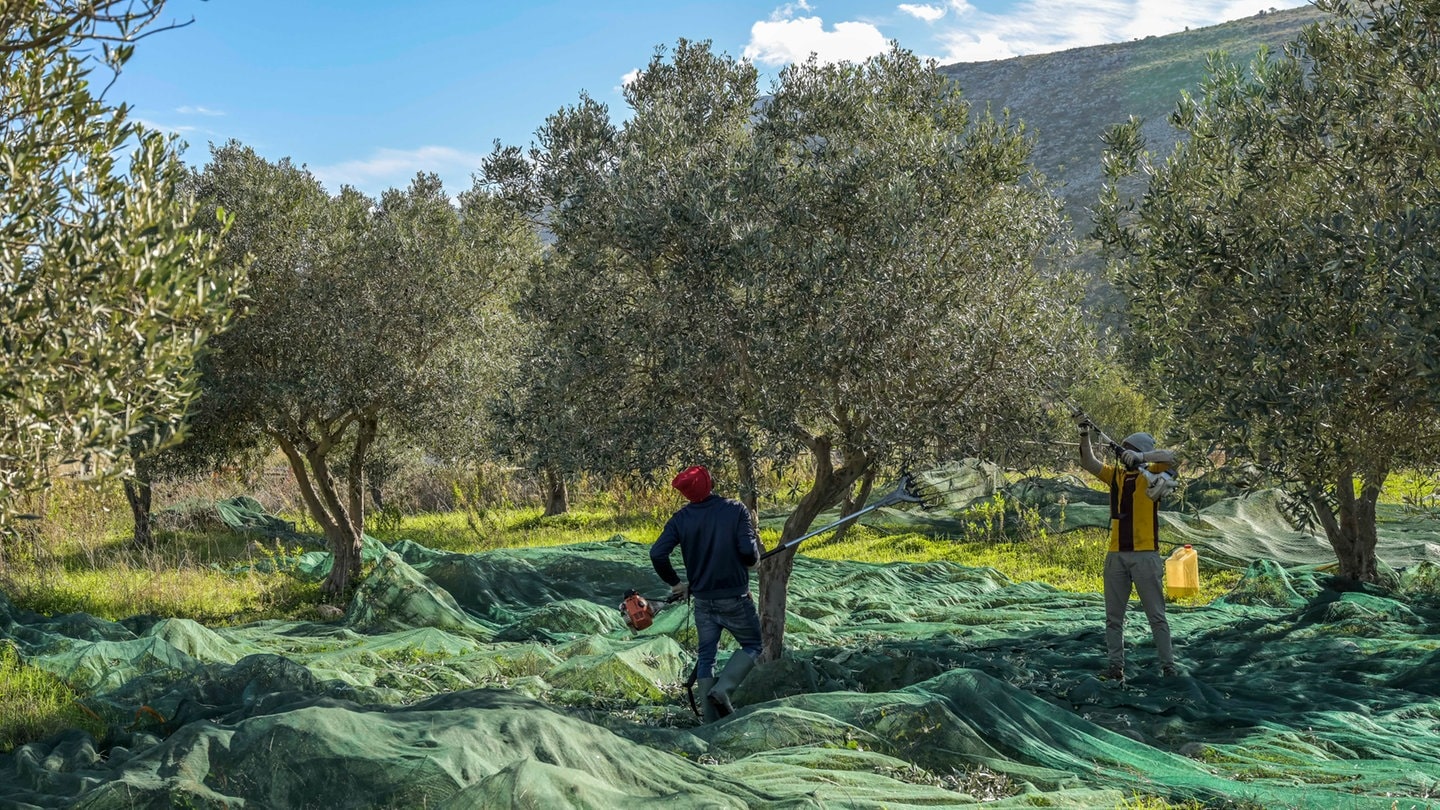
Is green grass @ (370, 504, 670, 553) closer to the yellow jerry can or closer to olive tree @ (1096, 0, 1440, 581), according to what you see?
the yellow jerry can

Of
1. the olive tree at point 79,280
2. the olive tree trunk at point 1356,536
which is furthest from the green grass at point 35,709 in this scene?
the olive tree trunk at point 1356,536

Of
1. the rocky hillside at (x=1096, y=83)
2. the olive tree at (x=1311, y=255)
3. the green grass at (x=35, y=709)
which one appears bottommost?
the green grass at (x=35, y=709)

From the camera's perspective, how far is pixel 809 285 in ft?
35.4

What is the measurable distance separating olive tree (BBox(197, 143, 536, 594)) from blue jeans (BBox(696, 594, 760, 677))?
891 centimetres

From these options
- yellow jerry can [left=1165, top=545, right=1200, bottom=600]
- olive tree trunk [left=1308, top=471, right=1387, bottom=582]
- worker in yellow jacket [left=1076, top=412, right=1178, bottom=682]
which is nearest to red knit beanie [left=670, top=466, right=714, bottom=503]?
worker in yellow jacket [left=1076, top=412, right=1178, bottom=682]

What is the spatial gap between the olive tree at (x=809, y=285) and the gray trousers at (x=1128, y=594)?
179cm

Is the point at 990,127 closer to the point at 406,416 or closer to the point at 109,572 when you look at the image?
the point at 406,416

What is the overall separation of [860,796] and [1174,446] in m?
7.44

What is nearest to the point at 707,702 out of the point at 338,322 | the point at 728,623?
the point at 728,623

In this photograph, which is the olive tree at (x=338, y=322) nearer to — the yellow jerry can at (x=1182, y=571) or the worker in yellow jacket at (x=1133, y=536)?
the worker in yellow jacket at (x=1133, y=536)

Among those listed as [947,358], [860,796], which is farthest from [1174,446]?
[860,796]

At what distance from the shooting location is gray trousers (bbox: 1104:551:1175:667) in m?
11.6

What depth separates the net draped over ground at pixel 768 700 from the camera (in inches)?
259

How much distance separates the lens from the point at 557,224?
40.0 ft
